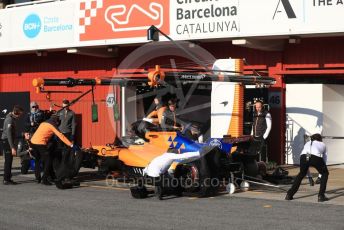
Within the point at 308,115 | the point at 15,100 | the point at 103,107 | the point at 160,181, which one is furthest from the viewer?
the point at 15,100

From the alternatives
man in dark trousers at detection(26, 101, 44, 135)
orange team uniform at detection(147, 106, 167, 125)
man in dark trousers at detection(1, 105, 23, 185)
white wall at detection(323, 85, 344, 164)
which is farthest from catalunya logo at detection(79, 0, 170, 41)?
man in dark trousers at detection(1, 105, 23, 185)

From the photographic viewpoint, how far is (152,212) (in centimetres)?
942

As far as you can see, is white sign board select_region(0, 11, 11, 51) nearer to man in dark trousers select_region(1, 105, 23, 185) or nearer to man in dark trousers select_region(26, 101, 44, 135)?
man in dark trousers select_region(26, 101, 44, 135)

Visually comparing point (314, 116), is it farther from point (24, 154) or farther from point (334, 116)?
point (24, 154)

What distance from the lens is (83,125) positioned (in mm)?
20422

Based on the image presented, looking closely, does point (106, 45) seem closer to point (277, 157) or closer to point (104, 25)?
point (104, 25)

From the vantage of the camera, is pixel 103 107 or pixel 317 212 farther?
pixel 103 107

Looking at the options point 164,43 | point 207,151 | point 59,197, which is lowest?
point 59,197

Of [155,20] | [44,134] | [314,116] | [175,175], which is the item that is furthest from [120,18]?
[175,175]

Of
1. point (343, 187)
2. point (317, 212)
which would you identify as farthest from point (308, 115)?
point (317, 212)

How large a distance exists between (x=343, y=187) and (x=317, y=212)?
2986 millimetres

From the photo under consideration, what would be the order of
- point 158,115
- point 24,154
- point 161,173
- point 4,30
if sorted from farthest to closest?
point 4,30, point 24,154, point 158,115, point 161,173

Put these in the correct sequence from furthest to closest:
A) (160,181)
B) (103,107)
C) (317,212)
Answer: (103,107) → (160,181) → (317,212)

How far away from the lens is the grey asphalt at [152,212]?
27.5 ft
